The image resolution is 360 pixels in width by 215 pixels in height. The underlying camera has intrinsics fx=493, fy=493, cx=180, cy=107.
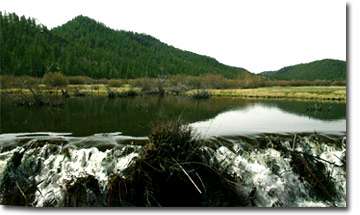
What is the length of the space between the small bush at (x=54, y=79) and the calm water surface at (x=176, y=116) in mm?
598

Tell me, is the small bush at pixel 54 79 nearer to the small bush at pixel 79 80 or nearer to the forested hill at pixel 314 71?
the small bush at pixel 79 80

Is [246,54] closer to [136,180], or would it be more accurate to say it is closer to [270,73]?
[270,73]

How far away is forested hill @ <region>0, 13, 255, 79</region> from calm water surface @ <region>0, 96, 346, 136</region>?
2.17ft

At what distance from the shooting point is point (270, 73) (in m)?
7.43

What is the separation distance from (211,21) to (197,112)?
298 cm

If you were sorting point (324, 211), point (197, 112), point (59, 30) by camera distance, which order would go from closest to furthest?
point (324, 211) < point (59, 30) < point (197, 112)

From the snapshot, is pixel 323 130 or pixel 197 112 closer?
pixel 323 130

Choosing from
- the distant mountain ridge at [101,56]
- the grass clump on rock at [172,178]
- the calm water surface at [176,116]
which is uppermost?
the distant mountain ridge at [101,56]

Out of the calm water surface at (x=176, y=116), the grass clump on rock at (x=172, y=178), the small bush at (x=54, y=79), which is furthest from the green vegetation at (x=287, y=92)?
the small bush at (x=54, y=79)

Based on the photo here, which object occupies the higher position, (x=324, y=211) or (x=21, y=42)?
(x=21, y=42)

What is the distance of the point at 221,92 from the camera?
368 inches

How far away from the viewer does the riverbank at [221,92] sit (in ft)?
25.2

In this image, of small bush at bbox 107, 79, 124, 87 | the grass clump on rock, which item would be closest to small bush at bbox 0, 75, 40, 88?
small bush at bbox 107, 79, 124, 87
